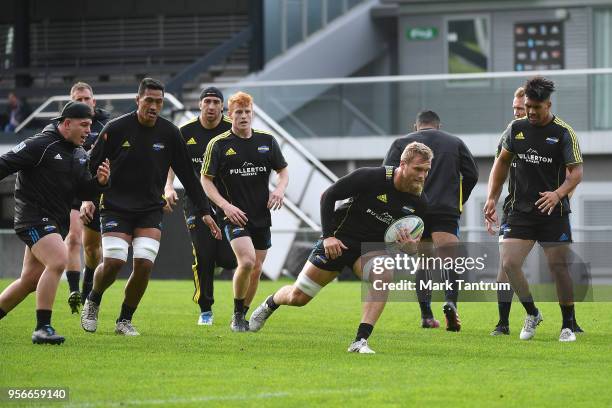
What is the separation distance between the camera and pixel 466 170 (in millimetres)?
13688

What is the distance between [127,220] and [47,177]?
3.80 ft

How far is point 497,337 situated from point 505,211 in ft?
3.80

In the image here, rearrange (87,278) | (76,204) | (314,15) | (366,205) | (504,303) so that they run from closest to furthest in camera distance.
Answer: (366,205) → (504,303) → (87,278) → (76,204) → (314,15)

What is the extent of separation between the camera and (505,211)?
40.3 feet

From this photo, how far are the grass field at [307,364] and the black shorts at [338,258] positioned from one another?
673 millimetres

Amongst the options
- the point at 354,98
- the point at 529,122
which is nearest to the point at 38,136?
the point at 529,122

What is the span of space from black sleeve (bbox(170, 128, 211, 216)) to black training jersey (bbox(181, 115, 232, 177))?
136 cm

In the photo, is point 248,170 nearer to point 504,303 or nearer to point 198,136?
point 198,136

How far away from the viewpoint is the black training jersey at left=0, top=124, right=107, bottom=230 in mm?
10789

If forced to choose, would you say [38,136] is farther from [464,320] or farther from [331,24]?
[331,24]

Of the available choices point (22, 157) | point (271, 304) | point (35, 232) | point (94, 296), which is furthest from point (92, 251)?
point (22, 157)

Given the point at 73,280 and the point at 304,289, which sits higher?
the point at 304,289

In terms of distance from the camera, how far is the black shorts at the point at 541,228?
1189 cm

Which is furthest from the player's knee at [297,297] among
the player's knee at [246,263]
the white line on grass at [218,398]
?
the white line on grass at [218,398]
